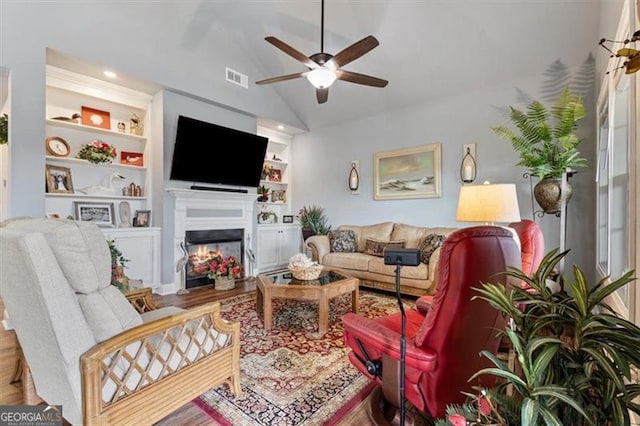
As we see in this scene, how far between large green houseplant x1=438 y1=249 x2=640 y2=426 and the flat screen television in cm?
433

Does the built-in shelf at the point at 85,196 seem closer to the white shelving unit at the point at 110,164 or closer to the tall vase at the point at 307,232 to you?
the white shelving unit at the point at 110,164

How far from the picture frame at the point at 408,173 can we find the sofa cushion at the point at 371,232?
538 mm

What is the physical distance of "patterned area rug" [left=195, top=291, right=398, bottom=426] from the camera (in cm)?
165

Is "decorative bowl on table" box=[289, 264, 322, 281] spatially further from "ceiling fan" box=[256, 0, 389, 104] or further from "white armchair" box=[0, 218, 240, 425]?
"ceiling fan" box=[256, 0, 389, 104]

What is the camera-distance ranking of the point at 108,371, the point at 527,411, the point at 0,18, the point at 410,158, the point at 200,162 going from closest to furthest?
1. the point at 527,411
2. the point at 108,371
3. the point at 0,18
4. the point at 200,162
5. the point at 410,158

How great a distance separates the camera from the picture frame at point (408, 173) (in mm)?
4633

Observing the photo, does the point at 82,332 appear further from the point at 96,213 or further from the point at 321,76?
the point at 96,213

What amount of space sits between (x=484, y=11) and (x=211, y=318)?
4.11 meters

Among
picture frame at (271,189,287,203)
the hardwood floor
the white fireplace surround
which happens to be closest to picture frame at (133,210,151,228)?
the white fireplace surround

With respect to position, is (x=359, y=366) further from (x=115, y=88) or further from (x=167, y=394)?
(x=115, y=88)

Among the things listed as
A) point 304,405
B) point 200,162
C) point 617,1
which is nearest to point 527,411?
point 304,405

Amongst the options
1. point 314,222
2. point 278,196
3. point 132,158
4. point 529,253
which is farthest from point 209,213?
point 529,253

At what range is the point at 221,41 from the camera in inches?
176

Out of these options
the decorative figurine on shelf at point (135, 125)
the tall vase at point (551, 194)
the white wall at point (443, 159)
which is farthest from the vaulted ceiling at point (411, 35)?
the tall vase at point (551, 194)
